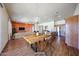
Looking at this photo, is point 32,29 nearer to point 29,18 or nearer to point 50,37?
point 29,18

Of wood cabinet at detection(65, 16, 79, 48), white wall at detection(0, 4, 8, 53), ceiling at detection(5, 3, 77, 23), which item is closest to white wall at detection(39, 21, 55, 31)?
ceiling at detection(5, 3, 77, 23)

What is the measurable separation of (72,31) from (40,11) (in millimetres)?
1547

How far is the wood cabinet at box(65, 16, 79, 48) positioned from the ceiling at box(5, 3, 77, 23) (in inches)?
24.8

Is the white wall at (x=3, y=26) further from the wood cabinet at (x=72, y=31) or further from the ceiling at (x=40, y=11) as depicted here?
the wood cabinet at (x=72, y=31)

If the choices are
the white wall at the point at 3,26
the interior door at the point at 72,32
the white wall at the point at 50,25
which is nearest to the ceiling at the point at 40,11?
the white wall at the point at 50,25

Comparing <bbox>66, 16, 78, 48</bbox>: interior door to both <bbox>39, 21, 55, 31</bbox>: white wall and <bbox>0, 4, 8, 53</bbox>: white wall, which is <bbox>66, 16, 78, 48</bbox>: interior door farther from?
<bbox>0, 4, 8, 53</bbox>: white wall

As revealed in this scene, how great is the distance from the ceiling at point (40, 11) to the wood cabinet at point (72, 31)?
2.07 ft

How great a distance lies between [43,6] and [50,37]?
1.12m

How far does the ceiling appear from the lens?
8.57ft

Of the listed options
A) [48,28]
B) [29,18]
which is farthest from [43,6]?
[48,28]

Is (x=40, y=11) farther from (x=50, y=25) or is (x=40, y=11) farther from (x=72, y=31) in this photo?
(x=72, y=31)

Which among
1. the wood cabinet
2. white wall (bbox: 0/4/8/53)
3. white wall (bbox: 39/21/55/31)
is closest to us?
white wall (bbox: 39/21/55/31)

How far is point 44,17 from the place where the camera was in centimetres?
294

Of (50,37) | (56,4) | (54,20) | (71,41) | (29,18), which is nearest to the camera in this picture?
(56,4)
